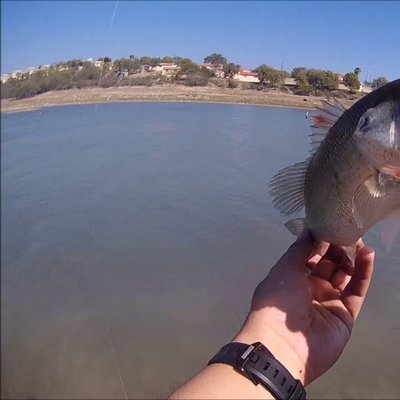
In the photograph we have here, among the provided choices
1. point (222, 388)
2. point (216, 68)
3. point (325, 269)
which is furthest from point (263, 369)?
point (216, 68)

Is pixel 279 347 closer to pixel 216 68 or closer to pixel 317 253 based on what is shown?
pixel 317 253

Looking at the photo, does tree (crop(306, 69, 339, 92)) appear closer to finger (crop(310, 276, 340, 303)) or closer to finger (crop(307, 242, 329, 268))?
finger (crop(307, 242, 329, 268))

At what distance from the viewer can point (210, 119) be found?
8.50 m

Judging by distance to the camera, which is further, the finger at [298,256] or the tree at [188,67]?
the tree at [188,67]

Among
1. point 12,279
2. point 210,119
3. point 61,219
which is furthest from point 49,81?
point 210,119

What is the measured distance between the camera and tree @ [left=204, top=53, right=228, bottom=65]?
4.67ft

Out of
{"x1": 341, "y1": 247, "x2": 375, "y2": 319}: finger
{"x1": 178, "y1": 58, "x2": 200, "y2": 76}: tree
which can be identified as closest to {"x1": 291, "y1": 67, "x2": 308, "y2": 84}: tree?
{"x1": 341, "y1": 247, "x2": 375, "y2": 319}: finger

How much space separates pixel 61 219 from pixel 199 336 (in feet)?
8.23

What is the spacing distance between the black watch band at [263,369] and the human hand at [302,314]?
0.22 feet

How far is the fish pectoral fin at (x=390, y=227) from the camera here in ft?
3.12

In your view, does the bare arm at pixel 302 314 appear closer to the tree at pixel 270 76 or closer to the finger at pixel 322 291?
the finger at pixel 322 291

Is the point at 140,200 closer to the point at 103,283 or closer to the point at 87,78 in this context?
the point at 103,283

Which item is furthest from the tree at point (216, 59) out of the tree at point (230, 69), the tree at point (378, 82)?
the tree at point (378, 82)

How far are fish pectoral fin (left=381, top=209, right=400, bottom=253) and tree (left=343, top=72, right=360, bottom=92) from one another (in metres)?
0.33
